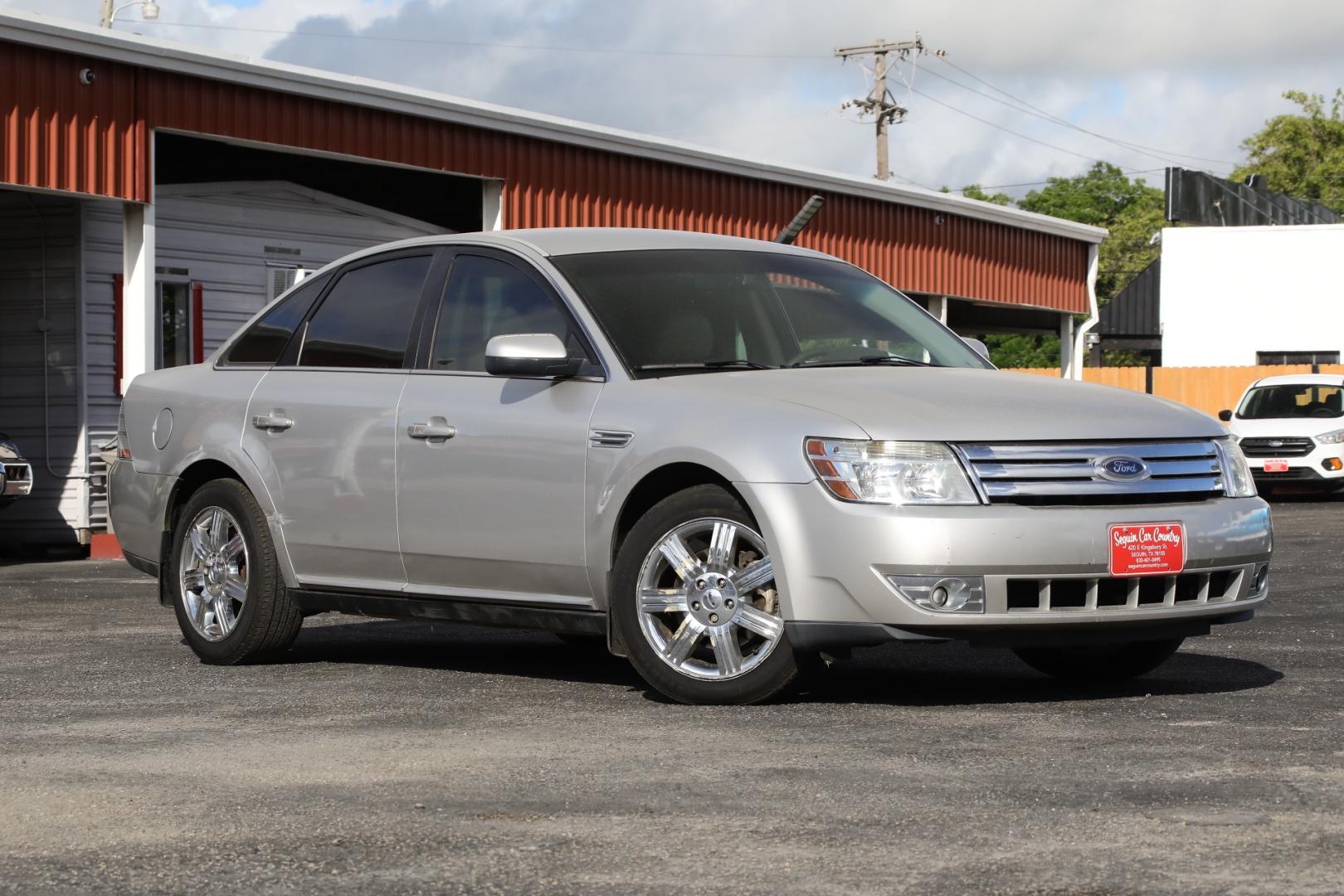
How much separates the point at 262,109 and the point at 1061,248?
20.0m

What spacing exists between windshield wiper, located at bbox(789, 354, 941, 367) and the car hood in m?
0.11

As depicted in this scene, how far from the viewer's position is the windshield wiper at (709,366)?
287 inches

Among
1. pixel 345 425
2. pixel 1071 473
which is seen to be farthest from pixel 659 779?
pixel 345 425

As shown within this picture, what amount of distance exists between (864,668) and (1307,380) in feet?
70.8

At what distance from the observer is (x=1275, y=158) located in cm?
8100

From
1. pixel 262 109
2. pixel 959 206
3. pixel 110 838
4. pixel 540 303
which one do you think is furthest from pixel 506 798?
pixel 959 206

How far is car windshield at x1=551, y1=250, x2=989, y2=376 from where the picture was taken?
24.4ft

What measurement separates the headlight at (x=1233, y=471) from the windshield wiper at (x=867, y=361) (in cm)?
118

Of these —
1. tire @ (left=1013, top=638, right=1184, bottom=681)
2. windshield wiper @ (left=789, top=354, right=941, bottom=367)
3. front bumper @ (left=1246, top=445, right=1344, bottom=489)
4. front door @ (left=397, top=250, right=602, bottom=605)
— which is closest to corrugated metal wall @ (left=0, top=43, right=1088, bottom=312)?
front bumper @ (left=1246, top=445, right=1344, bottom=489)

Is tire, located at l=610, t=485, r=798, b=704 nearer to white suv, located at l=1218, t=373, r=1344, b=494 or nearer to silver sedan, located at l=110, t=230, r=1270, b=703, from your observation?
silver sedan, located at l=110, t=230, r=1270, b=703

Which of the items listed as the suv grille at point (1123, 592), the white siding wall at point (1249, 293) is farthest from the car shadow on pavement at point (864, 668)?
the white siding wall at point (1249, 293)

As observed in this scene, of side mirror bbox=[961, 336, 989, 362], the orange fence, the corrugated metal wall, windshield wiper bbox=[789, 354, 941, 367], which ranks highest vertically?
the corrugated metal wall

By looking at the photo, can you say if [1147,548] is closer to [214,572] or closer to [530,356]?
[530,356]

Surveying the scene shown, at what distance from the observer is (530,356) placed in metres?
7.16
